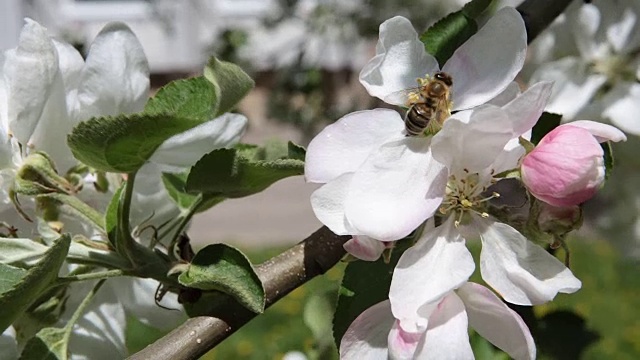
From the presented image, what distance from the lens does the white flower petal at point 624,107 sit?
111 cm

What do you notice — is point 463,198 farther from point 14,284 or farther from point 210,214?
point 210,214

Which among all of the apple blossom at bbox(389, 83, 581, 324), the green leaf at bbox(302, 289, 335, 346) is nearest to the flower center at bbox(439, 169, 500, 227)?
the apple blossom at bbox(389, 83, 581, 324)

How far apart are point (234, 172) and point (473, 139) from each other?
200mm

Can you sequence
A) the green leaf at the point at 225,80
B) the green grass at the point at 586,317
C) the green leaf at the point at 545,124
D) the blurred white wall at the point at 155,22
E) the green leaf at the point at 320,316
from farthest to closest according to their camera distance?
the blurred white wall at the point at 155,22 → the green grass at the point at 586,317 → the green leaf at the point at 320,316 → the green leaf at the point at 545,124 → the green leaf at the point at 225,80

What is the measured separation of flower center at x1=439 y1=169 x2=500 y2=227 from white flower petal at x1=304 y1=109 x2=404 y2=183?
1.9 inches

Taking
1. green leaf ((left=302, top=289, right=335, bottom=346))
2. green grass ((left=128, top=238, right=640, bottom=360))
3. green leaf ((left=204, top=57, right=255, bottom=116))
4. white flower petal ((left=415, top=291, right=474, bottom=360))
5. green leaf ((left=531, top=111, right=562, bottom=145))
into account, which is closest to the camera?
white flower petal ((left=415, top=291, right=474, bottom=360))

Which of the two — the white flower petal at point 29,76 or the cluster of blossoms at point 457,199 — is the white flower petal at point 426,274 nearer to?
the cluster of blossoms at point 457,199

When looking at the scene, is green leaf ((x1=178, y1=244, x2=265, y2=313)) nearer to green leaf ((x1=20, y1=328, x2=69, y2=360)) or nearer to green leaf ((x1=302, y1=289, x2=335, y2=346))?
green leaf ((x1=20, y1=328, x2=69, y2=360))

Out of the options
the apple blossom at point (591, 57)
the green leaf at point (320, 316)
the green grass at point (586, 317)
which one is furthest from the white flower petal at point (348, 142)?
the green grass at point (586, 317)

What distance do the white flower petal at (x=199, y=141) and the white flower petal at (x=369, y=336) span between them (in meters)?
0.22

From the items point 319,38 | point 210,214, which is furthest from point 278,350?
point 210,214

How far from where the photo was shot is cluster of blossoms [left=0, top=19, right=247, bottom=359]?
0.71m

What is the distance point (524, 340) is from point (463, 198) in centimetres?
10

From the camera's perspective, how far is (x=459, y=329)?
58cm
